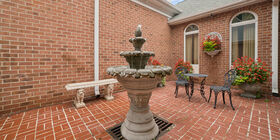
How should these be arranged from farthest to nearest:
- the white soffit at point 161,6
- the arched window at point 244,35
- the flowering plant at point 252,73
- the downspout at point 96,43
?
1. the white soffit at point 161,6
2. the arched window at point 244,35
3. the downspout at point 96,43
4. the flowering plant at point 252,73

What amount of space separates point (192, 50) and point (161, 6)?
9.84ft

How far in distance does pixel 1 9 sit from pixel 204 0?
885 cm

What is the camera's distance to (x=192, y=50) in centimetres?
641

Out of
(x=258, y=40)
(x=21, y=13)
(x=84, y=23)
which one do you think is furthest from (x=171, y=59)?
(x=21, y=13)

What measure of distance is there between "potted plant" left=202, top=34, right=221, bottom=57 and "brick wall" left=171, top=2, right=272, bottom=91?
0.72 ft

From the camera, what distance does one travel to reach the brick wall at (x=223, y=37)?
4.30 metres

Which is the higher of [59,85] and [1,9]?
[1,9]

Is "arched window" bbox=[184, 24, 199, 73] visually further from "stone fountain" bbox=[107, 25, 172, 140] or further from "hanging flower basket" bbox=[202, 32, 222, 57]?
"stone fountain" bbox=[107, 25, 172, 140]

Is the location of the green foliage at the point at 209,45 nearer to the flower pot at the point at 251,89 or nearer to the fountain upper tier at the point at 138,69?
the flower pot at the point at 251,89

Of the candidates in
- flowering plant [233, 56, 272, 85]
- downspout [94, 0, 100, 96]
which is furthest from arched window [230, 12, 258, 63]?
downspout [94, 0, 100, 96]

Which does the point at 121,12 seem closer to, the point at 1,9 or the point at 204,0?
the point at 1,9

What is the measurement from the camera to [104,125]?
91.9 inches

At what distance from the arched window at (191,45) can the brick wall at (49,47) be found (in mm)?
4059

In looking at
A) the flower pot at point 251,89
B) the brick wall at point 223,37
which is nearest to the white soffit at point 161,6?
the brick wall at point 223,37
